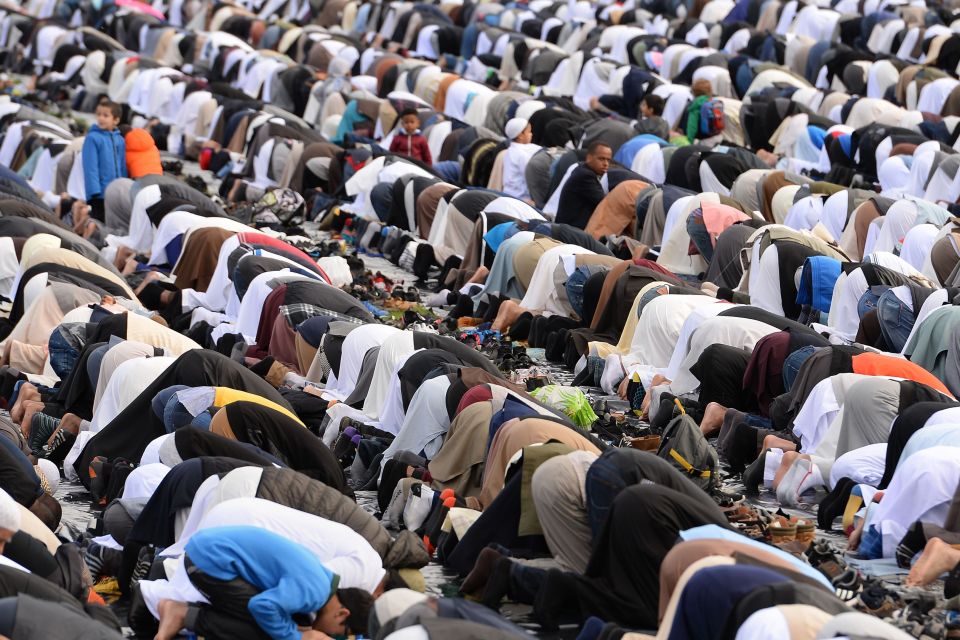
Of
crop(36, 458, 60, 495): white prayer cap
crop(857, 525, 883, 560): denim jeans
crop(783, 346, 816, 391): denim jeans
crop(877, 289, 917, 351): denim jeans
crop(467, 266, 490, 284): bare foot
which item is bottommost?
crop(36, 458, 60, 495): white prayer cap

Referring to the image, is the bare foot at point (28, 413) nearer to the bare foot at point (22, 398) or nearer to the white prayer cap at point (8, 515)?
the bare foot at point (22, 398)

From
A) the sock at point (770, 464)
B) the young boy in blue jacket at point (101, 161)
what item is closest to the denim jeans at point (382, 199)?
the young boy in blue jacket at point (101, 161)

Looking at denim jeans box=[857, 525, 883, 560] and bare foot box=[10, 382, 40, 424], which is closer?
denim jeans box=[857, 525, 883, 560]

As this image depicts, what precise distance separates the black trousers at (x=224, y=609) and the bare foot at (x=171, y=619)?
0.12m

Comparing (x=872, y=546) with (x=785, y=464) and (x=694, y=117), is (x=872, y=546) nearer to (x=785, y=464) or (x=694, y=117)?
(x=785, y=464)

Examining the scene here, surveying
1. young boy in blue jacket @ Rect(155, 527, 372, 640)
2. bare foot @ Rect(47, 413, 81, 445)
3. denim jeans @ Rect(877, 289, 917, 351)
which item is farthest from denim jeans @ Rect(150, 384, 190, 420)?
denim jeans @ Rect(877, 289, 917, 351)

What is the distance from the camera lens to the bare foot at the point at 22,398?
10234 millimetres

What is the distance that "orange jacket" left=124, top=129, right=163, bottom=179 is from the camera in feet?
51.2

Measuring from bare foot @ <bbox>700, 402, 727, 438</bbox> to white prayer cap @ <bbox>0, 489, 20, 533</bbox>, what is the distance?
13.2 ft

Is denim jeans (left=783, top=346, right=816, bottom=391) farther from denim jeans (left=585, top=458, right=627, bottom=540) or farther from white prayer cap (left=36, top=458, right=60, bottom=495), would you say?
white prayer cap (left=36, top=458, right=60, bottom=495)

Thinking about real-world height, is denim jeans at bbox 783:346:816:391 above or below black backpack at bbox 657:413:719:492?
above

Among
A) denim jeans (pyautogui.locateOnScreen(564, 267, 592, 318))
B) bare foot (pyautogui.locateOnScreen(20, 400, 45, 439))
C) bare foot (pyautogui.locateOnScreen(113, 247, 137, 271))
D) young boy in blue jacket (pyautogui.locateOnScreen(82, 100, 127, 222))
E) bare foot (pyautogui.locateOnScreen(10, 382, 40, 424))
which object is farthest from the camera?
young boy in blue jacket (pyautogui.locateOnScreen(82, 100, 127, 222))

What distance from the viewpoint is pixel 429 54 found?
82.2 ft

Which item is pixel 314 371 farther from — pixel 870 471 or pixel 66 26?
pixel 66 26
